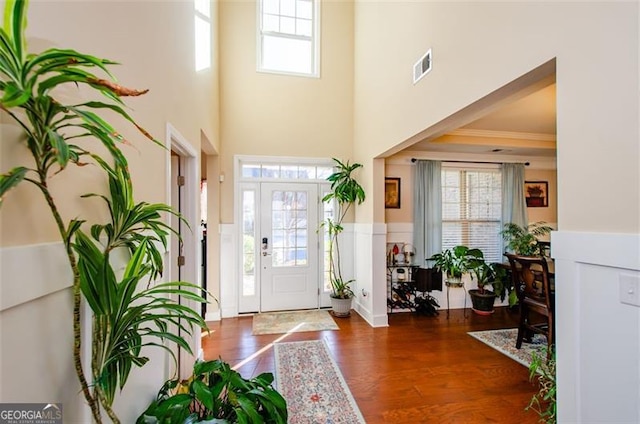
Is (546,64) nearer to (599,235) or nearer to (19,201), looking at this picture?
(599,235)

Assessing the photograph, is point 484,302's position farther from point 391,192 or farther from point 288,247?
point 288,247

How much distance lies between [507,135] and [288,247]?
3.56 meters

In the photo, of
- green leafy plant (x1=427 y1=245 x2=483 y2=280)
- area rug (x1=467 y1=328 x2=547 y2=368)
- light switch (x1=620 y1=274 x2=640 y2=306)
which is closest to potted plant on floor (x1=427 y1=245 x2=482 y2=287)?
green leafy plant (x1=427 y1=245 x2=483 y2=280)

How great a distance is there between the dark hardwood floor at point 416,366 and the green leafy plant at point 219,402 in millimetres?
1081

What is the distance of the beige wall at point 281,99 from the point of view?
4.34m

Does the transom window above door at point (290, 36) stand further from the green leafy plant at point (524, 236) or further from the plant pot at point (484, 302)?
the plant pot at point (484, 302)

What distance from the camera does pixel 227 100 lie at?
434 cm

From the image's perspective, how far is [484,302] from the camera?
4312mm

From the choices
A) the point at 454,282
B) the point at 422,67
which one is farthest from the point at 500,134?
the point at 454,282

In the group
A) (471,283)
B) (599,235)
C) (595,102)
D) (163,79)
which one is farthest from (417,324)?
(163,79)

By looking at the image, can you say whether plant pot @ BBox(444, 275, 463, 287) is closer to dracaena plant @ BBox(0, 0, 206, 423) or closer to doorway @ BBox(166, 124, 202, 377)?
Result: doorway @ BBox(166, 124, 202, 377)

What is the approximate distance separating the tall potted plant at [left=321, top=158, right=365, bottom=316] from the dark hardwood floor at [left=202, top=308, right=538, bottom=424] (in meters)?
0.28

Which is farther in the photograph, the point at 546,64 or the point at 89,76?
the point at 546,64

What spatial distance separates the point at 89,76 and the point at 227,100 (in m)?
3.97
